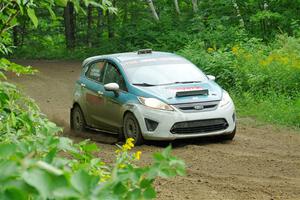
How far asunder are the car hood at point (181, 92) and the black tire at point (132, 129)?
557 mm

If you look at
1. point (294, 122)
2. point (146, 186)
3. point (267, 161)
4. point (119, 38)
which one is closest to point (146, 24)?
point (119, 38)

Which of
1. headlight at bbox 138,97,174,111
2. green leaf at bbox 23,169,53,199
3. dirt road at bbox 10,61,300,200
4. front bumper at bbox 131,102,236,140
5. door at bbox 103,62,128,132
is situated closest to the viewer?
green leaf at bbox 23,169,53,199

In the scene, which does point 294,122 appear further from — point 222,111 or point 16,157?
point 16,157

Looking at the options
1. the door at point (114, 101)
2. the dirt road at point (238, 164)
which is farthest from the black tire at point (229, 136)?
the door at point (114, 101)

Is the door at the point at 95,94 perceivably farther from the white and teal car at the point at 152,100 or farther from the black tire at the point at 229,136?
the black tire at the point at 229,136

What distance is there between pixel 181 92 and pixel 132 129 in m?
1.11

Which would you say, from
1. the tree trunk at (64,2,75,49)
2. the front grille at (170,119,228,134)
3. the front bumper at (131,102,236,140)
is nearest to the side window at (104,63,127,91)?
the front bumper at (131,102,236,140)

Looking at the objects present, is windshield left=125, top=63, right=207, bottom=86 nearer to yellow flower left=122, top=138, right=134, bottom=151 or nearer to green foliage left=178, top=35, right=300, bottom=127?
green foliage left=178, top=35, right=300, bottom=127

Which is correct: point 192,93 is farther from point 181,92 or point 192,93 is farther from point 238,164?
point 238,164

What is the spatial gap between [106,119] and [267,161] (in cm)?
384

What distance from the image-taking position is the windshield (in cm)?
1266

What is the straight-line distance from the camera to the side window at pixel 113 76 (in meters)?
12.9

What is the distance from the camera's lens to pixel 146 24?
108ft

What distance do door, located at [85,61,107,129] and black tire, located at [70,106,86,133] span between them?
307 millimetres
